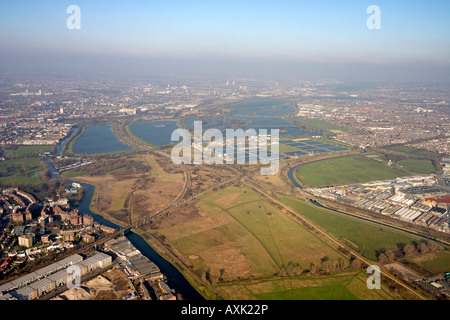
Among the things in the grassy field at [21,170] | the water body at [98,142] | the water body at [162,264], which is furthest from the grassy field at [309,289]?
the water body at [98,142]

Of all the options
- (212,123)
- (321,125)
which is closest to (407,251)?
(321,125)

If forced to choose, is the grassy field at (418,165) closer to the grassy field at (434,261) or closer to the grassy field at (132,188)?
the grassy field at (434,261)

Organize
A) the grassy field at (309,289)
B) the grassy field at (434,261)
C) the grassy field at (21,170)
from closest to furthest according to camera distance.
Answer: the grassy field at (309,289) → the grassy field at (434,261) → the grassy field at (21,170)

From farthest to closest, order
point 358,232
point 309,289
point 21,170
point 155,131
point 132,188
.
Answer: point 155,131, point 21,170, point 132,188, point 358,232, point 309,289

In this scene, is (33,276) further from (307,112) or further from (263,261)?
(307,112)

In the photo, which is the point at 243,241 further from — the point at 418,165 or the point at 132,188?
the point at 418,165
